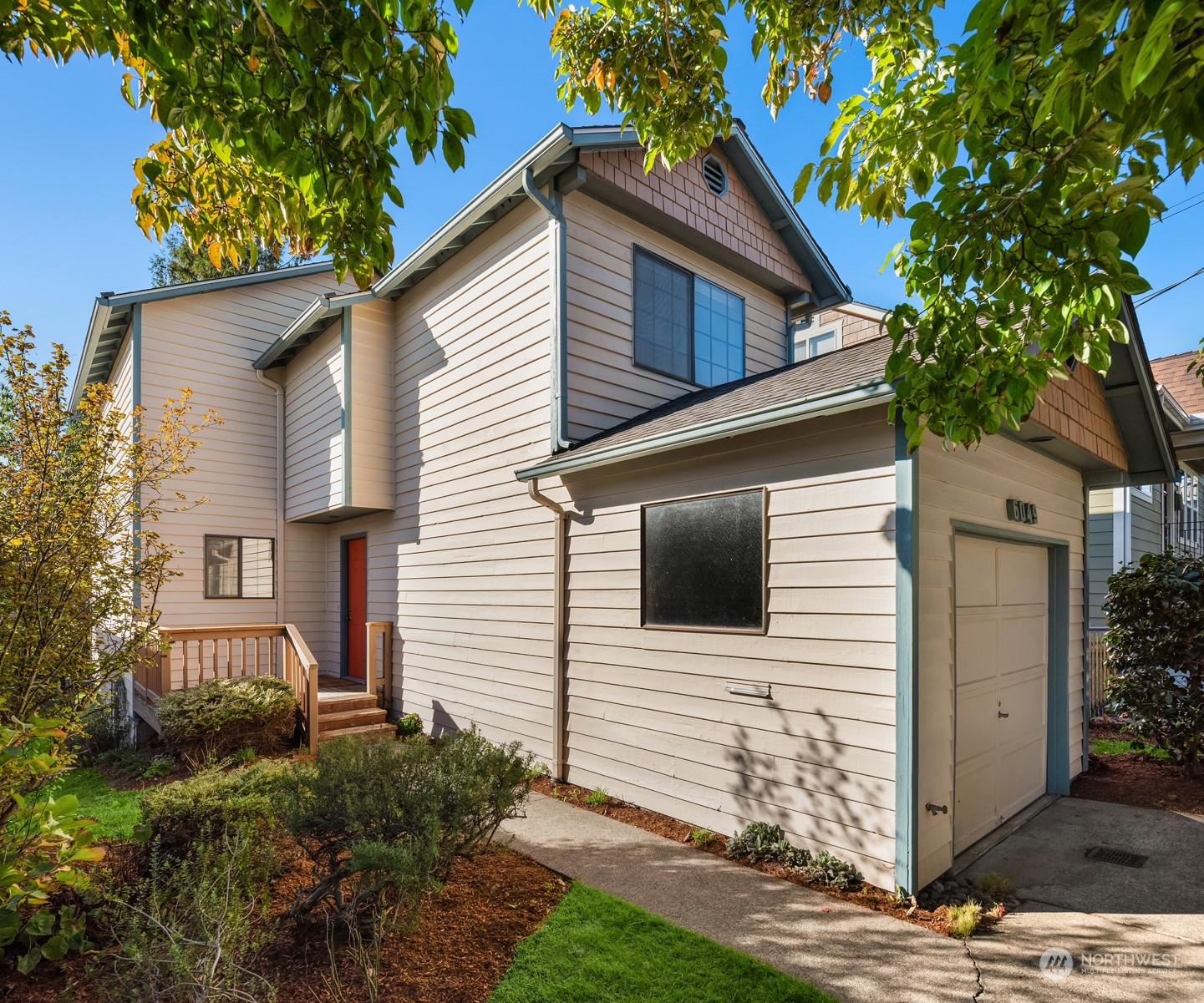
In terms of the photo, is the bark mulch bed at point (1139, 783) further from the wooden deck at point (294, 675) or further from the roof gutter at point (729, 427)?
the wooden deck at point (294, 675)

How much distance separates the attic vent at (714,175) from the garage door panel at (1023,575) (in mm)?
5826

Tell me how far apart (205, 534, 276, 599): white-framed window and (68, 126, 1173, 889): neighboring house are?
6 centimetres

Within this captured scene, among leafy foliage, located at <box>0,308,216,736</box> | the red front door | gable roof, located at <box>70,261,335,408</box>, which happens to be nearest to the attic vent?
gable roof, located at <box>70,261,335,408</box>

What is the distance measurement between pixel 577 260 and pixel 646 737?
5097mm

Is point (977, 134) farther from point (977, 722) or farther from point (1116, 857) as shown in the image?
point (1116, 857)

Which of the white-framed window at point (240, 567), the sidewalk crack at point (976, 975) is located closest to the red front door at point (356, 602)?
the white-framed window at point (240, 567)

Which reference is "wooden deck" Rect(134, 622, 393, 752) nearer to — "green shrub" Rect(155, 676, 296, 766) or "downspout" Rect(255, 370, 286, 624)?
"green shrub" Rect(155, 676, 296, 766)

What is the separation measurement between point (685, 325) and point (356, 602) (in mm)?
7096

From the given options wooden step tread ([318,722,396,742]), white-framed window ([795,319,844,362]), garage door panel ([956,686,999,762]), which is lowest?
wooden step tread ([318,722,396,742])

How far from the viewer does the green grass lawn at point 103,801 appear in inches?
208

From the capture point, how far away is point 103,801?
248 inches

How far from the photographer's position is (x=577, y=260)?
7.56m

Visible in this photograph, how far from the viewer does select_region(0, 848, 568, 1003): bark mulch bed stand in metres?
3.10

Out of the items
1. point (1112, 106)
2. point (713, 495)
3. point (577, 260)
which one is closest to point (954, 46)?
point (1112, 106)
